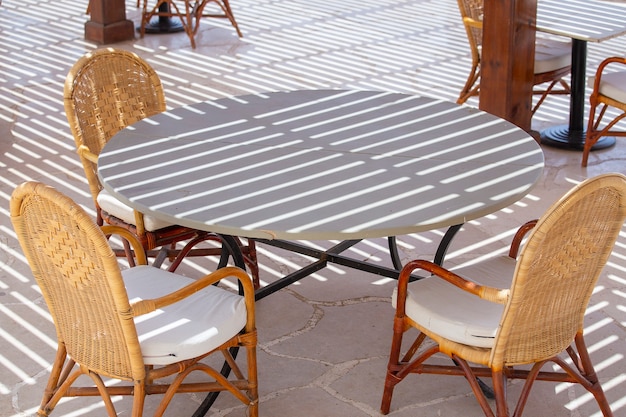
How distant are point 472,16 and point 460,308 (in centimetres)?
306

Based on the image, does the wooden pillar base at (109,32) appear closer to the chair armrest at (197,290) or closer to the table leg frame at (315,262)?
the table leg frame at (315,262)

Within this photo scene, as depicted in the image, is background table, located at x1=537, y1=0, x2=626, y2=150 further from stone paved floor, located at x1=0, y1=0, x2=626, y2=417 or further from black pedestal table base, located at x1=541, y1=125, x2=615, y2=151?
stone paved floor, located at x1=0, y1=0, x2=626, y2=417

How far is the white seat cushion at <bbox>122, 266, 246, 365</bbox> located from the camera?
104 inches

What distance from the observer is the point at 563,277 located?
2570 millimetres

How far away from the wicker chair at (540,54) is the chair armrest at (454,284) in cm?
263

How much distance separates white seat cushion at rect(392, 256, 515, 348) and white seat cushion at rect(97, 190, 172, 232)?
99cm

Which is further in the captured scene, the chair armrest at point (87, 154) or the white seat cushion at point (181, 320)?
the chair armrest at point (87, 154)

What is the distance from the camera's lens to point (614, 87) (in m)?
4.81

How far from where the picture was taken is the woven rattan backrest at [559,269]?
2.43 meters

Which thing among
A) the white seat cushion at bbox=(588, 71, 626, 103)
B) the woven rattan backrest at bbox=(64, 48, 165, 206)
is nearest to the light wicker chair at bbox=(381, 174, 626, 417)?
the woven rattan backrest at bbox=(64, 48, 165, 206)

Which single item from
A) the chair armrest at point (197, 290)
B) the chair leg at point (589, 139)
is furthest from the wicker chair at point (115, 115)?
the chair leg at point (589, 139)

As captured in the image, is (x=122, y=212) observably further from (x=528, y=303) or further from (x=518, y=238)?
(x=528, y=303)

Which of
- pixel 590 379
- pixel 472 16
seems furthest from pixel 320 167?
pixel 472 16

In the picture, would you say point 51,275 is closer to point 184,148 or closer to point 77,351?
point 77,351
